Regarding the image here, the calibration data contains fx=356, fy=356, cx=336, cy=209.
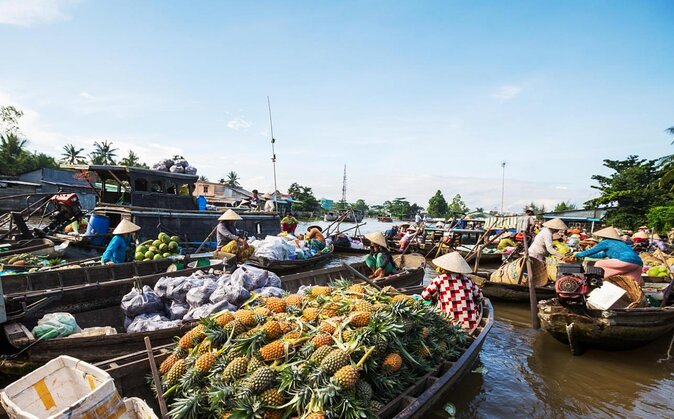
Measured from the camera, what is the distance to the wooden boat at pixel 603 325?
6152mm

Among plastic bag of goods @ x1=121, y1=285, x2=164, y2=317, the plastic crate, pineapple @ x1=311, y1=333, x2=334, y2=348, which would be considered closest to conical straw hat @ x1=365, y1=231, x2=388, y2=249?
plastic bag of goods @ x1=121, y1=285, x2=164, y2=317

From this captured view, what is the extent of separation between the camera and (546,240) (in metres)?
9.90

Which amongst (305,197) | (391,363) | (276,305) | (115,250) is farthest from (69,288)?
(305,197)

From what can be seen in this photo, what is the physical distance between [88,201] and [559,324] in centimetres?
3270

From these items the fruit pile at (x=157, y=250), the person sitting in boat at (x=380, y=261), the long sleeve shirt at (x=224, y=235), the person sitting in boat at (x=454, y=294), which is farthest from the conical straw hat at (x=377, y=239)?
the fruit pile at (x=157, y=250)

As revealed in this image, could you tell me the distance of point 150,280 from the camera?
7016mm

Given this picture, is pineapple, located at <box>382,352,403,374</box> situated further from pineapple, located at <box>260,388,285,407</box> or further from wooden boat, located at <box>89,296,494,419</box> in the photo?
pineapple, located at <box>260,388,285,407</box>

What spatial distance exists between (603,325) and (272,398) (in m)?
6.11

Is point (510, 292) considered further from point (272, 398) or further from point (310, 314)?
point (272, 398)

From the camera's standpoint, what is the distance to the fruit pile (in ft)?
31.7

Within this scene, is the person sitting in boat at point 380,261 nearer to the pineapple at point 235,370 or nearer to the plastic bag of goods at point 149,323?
the plastic bag of goods at point 149,323

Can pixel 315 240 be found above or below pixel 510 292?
above

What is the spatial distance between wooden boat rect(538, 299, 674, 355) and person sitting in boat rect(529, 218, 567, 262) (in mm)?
3188

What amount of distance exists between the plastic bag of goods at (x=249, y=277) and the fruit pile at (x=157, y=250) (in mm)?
4537
